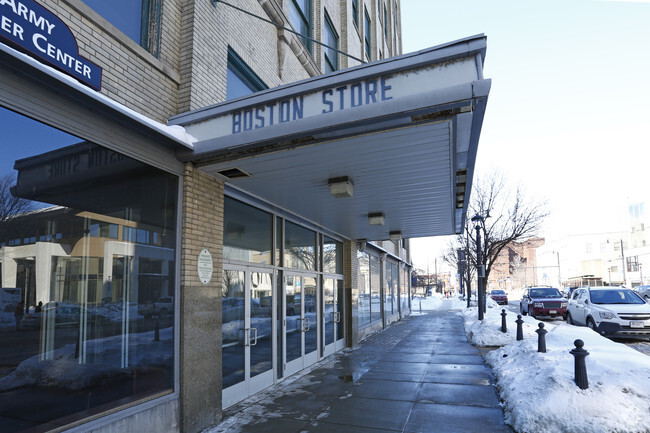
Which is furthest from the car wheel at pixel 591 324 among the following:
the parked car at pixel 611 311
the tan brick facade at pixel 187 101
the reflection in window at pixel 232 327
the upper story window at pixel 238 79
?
the upper story window at pixel 238 79

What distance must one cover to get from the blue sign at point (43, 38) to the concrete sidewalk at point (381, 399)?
4696 mm

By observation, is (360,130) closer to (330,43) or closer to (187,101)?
(187,101)

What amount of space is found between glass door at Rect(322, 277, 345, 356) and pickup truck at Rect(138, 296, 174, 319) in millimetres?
6255

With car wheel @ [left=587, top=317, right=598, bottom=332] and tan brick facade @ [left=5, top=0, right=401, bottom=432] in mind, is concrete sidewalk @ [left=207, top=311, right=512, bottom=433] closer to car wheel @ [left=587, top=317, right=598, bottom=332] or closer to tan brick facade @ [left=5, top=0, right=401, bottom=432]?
tan brick facade @ [left=5, top=0, right=401, bottom=432]

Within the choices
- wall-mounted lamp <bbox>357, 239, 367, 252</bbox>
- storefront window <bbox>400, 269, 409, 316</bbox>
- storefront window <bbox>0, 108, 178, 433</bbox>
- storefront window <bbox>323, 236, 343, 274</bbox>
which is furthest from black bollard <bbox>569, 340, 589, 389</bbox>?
storefront window <bbox>400, 269, 409, 316</bbox>

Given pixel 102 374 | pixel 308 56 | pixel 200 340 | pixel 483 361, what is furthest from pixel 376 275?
pixel 102 374

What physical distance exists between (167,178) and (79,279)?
1.74m

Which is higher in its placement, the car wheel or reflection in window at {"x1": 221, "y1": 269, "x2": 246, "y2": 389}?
reflection in window at {"x1": 221, "y1": 269, "x2": 246, "y2": 389}

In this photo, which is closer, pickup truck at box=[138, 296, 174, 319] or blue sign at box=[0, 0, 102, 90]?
blue sign at box=[0, 0, 102, 90]

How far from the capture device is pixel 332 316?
39.8ft

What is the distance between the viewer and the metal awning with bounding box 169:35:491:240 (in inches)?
167

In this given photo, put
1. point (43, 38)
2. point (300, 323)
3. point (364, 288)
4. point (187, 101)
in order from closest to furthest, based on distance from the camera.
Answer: point (43, 38) → point (187, 101) → point (300, 323) → point (364, 288)

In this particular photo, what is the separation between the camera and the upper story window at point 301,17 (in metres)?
11.1

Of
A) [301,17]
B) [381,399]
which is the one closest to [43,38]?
[381,399]
